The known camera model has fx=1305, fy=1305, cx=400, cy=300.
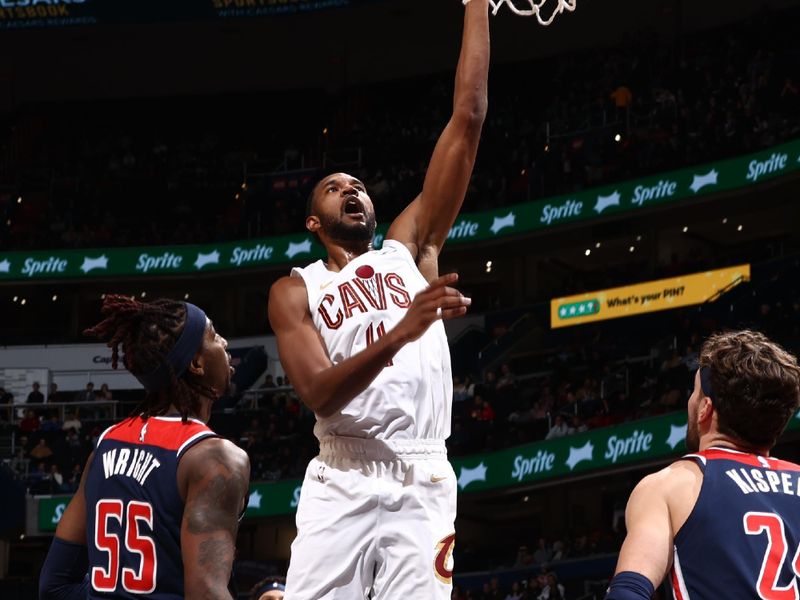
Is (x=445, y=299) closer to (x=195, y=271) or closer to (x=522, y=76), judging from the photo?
(x=195, y=271)

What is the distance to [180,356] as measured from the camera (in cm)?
405

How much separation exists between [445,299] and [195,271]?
2463 centimetres

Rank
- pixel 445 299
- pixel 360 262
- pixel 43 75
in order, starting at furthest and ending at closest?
pixel 43 75, pixel 360 262, pixel 445 299

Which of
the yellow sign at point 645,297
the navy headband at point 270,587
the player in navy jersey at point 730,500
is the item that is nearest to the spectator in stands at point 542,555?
the yellow sign at point 645,297

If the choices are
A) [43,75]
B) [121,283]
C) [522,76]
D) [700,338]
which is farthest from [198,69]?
[700,338]

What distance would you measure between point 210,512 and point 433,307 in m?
0.93

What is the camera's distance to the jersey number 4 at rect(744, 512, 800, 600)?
343 centimetres

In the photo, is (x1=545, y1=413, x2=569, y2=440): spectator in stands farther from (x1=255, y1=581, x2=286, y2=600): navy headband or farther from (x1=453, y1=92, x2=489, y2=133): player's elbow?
(x1=453, y1=92, x2=489, y2=133): player's elbow

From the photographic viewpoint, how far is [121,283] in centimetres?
3027

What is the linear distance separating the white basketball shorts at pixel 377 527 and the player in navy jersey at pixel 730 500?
1.31 m

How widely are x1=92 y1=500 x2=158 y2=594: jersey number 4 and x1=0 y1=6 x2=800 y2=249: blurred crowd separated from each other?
19.3 meters

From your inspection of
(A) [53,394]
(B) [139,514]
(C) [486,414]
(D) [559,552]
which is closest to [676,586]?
(B) [139,514]

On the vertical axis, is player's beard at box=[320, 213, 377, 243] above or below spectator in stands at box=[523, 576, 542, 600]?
below

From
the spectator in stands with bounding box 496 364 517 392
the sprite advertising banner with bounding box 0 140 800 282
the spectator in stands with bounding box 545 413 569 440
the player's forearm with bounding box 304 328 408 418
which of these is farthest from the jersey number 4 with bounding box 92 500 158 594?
the sprite advertising banner with bounding box 0 140 800 282
